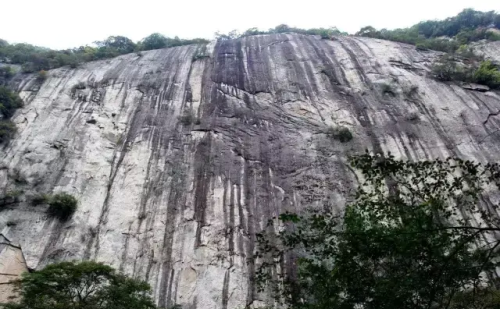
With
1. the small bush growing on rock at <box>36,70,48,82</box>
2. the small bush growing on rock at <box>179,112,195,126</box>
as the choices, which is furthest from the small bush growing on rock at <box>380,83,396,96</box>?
the small bush growing on rock at <box>36,70,48,82</box>

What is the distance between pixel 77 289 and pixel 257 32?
85.6ft

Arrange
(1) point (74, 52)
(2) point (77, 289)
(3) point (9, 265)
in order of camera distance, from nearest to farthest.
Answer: (2) point (77, 289), (3) point (9, 265), (1) point (74, 52)

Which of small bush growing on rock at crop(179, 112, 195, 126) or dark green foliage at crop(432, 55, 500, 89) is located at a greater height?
dark green foliage at crop(432, 55, 500, 89)

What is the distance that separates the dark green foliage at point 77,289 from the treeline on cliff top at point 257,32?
48.2 ft

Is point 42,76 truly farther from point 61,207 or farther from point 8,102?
point 61,207

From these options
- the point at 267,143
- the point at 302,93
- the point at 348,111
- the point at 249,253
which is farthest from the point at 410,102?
the point at 249,253

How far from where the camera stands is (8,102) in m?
17.3

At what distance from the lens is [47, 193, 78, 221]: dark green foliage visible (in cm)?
1304

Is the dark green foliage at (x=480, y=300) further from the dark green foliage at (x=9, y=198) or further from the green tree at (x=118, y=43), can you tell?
the green tree at (x=118, y=43)

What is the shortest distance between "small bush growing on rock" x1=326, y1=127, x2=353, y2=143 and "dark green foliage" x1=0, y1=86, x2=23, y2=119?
13131 mm

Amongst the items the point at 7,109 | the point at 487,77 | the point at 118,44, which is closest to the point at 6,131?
the point at 7,109

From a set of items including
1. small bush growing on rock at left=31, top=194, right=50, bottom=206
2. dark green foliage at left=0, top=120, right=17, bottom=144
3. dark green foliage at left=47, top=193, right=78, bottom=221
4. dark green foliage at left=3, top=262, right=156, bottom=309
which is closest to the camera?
dark green foliage at left=3, top=262, right=156, bottom=309

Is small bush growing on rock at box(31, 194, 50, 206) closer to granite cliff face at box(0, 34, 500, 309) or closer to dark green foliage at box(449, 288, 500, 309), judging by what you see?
granite cliff face at box(0, 34, 500, 309)

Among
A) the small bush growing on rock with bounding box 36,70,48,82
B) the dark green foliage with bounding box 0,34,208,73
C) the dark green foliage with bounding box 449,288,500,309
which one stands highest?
the dark green foliage with bounding box 0,34,208,73
